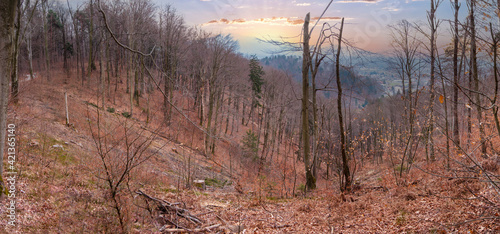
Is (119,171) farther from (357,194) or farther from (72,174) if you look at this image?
(357,194)

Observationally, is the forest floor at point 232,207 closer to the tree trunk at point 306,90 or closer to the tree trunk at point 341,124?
the tree trunk at point 341,124

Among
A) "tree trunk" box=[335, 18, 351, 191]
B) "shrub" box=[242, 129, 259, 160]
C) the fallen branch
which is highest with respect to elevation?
"tree trunk" box=[335, 18, 351, 191]

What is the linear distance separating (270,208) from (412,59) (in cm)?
1377

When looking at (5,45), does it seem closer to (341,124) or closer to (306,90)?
(341,124)

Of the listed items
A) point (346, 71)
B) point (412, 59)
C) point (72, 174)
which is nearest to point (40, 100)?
point (72, 174)

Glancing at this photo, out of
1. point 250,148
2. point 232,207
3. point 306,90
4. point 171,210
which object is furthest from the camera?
point 250,148

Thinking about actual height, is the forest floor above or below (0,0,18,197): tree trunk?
below

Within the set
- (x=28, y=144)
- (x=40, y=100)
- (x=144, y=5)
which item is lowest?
(x=28, y=144)

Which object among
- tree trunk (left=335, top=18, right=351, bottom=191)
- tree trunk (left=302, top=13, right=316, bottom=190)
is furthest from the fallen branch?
tree trunk (left=302, top=13, right=316, bottom=190)

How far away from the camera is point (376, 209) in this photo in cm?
668

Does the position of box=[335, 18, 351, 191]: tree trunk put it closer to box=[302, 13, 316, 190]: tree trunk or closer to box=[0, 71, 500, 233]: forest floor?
box=[0, 71, 500, 233]: forest floor

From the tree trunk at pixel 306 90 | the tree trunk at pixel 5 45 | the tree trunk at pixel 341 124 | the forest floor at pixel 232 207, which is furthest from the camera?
the tree trunk at pixel 306 90

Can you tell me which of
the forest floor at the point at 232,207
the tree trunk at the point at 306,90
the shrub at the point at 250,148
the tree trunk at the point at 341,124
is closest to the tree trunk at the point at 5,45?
the forest floor at the point at 232,207

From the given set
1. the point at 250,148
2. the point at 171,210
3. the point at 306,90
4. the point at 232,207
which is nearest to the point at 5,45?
the point at 171,210
